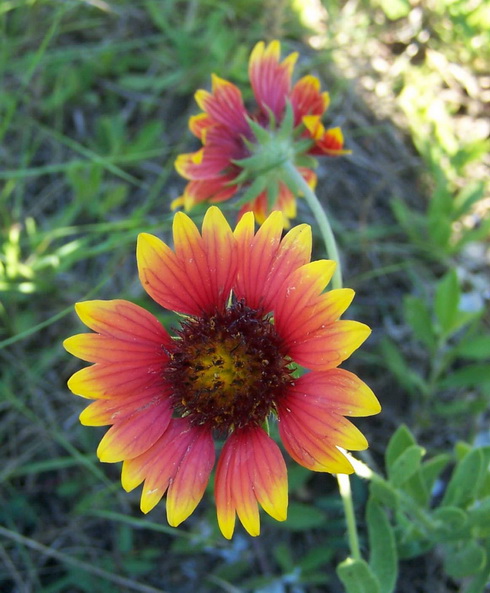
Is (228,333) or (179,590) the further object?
(179,590)

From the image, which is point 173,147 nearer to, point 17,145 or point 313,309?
point 17,145

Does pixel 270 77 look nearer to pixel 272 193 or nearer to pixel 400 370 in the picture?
pixel 272 193

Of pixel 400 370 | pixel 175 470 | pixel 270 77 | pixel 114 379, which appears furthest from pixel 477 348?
pixel 114 379

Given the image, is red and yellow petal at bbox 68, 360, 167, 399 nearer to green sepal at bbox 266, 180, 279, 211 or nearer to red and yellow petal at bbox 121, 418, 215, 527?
red and yellow petal at bbox 121, 418, 215, 527

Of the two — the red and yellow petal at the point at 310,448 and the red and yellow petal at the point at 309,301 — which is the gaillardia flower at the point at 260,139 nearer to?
the red and yellow petal at the point at 309,301

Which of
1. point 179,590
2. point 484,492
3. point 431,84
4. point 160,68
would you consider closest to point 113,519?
point 179,590
